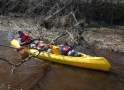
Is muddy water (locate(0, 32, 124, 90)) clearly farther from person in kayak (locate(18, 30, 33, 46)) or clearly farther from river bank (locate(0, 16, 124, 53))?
river bank (locate(0, 16, 124, 53))

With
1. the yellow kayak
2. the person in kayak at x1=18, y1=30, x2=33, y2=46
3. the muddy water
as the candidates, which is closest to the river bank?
the muddy water

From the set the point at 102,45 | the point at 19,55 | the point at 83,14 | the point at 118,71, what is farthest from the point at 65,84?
the point at 83,14

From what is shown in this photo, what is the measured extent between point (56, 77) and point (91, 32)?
6480 mm

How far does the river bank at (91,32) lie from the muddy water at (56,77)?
2.29 m

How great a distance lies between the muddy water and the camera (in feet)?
24.9

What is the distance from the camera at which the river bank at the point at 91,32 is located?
474 inches

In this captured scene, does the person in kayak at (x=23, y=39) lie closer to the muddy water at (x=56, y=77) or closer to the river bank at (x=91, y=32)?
the muddy water at (x=56, y=77)

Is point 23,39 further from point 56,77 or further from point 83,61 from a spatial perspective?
point 83,61

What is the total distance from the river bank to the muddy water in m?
2.29

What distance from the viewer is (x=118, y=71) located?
9078mm

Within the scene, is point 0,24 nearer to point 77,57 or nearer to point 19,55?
point 19,55

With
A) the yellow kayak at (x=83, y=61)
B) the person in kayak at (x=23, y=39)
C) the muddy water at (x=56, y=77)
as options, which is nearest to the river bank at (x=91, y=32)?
the muddy water at (x=56, y=77)

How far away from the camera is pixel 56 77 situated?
27.2ft

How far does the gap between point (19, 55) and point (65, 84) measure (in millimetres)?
3504
